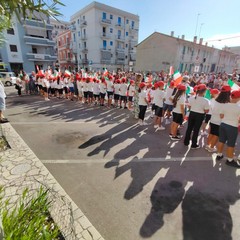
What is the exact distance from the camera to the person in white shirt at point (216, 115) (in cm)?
418

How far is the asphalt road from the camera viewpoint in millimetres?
2553

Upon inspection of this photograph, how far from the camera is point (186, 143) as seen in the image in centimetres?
534

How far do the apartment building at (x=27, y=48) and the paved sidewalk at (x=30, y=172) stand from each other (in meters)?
25.9

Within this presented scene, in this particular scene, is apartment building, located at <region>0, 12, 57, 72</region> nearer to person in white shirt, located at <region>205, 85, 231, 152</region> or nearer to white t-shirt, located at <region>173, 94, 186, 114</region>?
white t-shirt, located at <region>173, 94, 186, 114</region>

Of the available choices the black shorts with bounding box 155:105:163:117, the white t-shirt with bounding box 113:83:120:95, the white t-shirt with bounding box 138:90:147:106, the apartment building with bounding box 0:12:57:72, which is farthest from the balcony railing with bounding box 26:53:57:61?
the black shorts with bounding box 155:105:163:117

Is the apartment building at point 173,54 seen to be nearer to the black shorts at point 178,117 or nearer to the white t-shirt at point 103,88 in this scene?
the white t-shirt at point 103,88

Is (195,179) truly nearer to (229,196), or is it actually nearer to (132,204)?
(229,196)

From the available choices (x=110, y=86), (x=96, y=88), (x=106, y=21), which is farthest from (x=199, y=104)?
(x=106, y=21)

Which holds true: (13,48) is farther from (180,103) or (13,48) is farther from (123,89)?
(180,103)

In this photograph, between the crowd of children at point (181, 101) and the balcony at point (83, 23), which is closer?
the crowd of children at point (181, 101)

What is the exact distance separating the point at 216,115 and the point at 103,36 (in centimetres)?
3895

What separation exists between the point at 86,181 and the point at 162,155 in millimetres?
2338

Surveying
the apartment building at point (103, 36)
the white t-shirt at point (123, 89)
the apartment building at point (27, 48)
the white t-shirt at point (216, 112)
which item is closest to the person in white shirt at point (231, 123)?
the white t-shirt at point (216, 112)

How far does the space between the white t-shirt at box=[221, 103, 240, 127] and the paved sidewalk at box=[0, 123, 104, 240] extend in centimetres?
390
